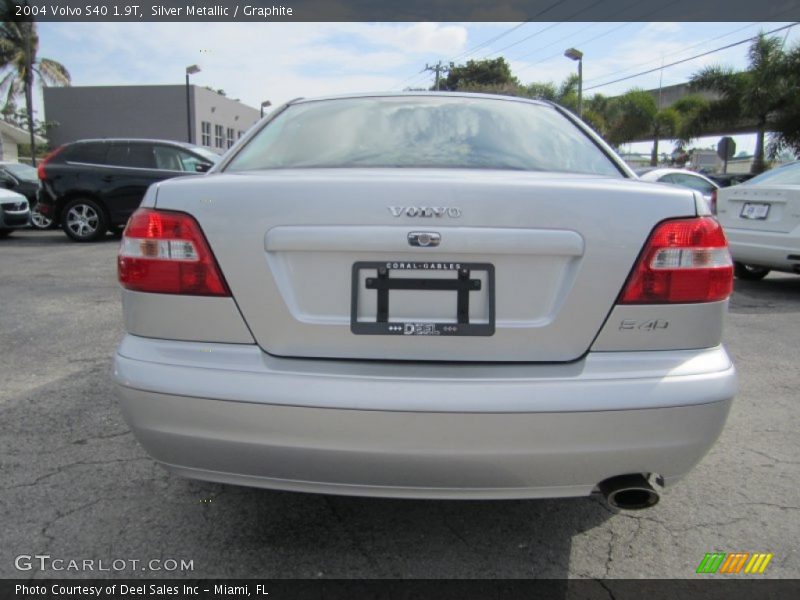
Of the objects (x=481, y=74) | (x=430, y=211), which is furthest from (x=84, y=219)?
(x=481, y=74)

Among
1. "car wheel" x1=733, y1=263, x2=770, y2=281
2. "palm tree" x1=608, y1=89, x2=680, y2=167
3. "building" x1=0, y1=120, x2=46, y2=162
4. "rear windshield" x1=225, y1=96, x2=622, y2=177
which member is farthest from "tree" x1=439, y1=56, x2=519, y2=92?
"rear windshield" x1=225, y1=96, x2=622, y2=177

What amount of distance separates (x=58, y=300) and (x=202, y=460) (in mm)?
5111

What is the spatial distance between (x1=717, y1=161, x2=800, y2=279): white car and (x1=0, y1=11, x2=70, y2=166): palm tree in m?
32.0

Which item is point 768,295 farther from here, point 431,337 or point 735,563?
point 431,337

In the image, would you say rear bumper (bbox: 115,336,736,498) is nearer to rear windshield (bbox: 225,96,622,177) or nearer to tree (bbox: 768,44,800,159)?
rear windshield (bbox: 225,96,622,177)

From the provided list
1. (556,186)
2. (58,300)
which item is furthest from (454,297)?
(58,300)

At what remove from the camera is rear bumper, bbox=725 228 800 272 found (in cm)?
647

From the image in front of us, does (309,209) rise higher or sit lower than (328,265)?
higher

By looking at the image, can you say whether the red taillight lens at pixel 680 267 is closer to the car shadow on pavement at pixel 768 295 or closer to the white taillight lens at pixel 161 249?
the white taillight lens at pixel 161 249

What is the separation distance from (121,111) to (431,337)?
42.2m

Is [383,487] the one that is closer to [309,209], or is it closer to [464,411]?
[464,411]

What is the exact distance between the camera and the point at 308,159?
7.89 feet

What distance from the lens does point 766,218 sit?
6754mm

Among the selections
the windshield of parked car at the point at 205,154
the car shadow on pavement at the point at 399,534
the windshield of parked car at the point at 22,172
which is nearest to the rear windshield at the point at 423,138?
the car shadow on pavement at the point at 399,534
